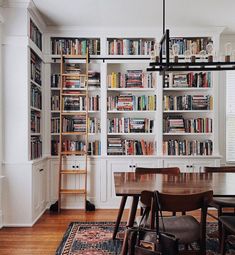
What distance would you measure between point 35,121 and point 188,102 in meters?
2.31

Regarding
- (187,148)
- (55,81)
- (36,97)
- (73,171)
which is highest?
(55,81)

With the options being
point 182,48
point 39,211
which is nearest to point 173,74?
point 182,48

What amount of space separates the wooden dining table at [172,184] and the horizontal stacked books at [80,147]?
168 centimetres

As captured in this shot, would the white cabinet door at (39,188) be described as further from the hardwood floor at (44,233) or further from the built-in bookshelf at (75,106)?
the built-in bookshelf at (75,106)

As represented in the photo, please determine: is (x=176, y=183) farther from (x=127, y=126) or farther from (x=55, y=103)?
(x=55, y=103)

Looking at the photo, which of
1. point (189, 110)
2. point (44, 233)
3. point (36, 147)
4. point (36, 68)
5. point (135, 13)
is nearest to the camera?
point (44, 233)

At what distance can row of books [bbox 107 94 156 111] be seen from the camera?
5039 millimetres

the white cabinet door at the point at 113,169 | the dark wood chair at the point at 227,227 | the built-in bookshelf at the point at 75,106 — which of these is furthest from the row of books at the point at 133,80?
the dark wood chair at the point at 227,227

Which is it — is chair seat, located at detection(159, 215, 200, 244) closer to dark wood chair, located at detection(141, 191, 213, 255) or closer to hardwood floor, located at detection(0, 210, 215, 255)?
dark wood chair, located at detection(141, 191, 213, 255)

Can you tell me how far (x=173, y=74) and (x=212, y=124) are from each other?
975mm

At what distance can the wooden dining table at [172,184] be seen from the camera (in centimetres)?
252

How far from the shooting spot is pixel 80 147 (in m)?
5.04

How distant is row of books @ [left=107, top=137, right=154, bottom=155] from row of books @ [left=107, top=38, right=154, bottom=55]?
1.36m

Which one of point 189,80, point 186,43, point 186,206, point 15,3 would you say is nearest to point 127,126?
point 189,80
